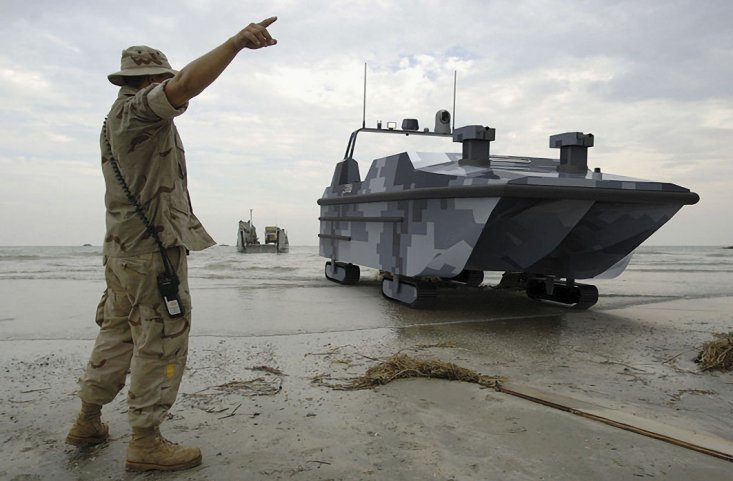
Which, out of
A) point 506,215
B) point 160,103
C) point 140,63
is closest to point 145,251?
point 160,103

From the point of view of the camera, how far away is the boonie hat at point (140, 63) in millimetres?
2215

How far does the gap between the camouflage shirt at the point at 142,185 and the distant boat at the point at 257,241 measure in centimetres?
1734

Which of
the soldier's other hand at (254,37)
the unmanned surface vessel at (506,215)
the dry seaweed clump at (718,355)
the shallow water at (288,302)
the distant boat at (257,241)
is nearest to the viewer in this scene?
the soldier's other hand at (254,37)

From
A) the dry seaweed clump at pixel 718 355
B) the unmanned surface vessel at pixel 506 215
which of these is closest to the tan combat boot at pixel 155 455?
the dry seaweed clump at pixel 718 355

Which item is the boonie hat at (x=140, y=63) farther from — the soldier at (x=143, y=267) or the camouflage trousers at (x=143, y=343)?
the camouflage trousers at (x=143, y=343)

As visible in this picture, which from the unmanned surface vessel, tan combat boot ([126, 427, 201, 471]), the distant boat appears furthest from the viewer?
the distant boat

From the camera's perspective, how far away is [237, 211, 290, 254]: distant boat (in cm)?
1983

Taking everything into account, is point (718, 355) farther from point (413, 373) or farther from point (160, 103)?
point (160, 103)

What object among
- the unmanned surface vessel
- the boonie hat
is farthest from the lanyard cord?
the unmanned surface vessel

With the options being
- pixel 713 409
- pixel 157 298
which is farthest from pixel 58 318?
pixel 713 409

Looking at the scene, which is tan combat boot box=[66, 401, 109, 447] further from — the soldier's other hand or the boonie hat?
the soldier's other hand

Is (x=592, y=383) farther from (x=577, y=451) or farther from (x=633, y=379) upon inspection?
(x=577, y=451)

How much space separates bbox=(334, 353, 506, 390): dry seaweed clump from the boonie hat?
5.95 feet

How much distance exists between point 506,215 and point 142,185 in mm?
3324
